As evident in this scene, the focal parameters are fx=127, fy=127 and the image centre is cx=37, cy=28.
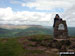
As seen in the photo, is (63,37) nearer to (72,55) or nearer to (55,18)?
(55,18)

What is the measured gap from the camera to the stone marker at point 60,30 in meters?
54.0

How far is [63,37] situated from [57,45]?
614cm

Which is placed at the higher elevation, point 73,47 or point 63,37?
point 63,37

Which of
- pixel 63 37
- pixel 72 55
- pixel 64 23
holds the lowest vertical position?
pixel 72 55

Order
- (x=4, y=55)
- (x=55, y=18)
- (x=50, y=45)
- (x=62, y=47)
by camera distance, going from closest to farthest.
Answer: (x=4, y=55)
(x=62, y=47)
(x=50, y=45)
(x=55, y=18)

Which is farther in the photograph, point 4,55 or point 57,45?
point 57,45

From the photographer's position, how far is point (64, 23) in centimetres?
5366

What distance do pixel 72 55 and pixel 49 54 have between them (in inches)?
279

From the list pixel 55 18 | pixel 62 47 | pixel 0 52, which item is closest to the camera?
pixel 0 52

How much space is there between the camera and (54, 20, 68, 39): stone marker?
54.0m

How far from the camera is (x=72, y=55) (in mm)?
39000

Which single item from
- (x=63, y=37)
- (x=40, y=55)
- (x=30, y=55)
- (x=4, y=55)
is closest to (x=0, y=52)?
(x=4, y=55)

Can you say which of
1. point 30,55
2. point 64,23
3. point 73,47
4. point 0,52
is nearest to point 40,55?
point 30,55

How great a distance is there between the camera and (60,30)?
54.2 meters
